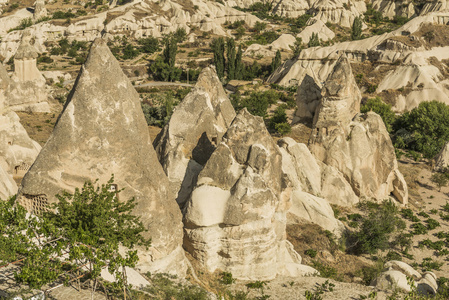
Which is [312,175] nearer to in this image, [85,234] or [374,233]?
[374,233]

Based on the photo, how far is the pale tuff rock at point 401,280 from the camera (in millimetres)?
17453

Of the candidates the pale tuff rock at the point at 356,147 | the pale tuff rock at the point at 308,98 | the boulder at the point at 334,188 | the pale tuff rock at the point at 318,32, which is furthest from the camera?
the pale tuff rock at the point at 318,32

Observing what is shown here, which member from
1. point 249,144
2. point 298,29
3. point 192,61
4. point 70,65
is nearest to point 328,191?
point 249,144

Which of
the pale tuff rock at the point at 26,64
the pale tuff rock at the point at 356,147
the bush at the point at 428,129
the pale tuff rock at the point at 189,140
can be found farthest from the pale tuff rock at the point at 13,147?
the bush at the point at 428,129

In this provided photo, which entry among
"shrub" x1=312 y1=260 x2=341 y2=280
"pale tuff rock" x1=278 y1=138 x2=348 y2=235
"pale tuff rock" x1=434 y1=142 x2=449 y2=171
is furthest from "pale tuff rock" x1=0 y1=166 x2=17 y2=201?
"pale tuff rock" x1=434 y1=142 x2=449 y2=171

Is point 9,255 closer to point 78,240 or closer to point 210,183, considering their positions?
point 78,240

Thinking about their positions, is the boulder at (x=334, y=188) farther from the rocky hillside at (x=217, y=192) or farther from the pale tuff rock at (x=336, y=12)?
the pale tuff rock at (x=336, y=12)

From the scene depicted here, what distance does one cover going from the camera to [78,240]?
11352 millimetres

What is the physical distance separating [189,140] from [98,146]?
706 cm

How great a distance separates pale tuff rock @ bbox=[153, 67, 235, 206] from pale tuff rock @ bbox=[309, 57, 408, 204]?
8575mm

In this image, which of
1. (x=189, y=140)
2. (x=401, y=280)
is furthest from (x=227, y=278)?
(x=401, y=280)

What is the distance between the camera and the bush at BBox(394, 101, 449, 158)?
3900cm

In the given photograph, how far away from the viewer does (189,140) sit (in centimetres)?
1962

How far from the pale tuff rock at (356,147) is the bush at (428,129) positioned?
11689 millimetres
